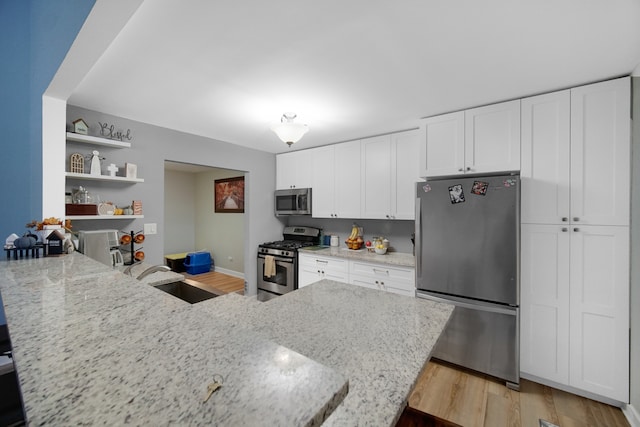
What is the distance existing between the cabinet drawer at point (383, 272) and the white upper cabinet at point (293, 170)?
1466 millimetres

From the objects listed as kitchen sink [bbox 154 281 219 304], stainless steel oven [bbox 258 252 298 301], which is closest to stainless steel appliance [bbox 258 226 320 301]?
stainless steel oven [bbox 258 252 298 301]

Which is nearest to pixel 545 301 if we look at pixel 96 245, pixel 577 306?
pixel 577 306

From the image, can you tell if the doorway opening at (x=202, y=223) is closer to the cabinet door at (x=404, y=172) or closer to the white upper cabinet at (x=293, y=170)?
the white upper cabinet at (x=293, y=170)

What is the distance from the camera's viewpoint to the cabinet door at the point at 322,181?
3.70 metres

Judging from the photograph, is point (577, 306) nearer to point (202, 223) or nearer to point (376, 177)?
point (376, 177)

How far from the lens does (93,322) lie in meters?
0.63

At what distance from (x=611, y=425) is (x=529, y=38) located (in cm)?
256

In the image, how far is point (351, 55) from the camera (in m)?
1.58

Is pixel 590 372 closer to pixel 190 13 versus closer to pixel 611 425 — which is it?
pixel 611 425

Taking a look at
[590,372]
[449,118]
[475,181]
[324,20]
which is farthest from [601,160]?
[324,20]

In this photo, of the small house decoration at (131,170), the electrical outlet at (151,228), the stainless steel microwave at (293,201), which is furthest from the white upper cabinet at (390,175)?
the small house decoration at (131,170)

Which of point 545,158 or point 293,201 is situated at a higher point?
point 545,158

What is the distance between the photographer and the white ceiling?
1.25 m

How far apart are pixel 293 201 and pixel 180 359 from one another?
3.53 metres
